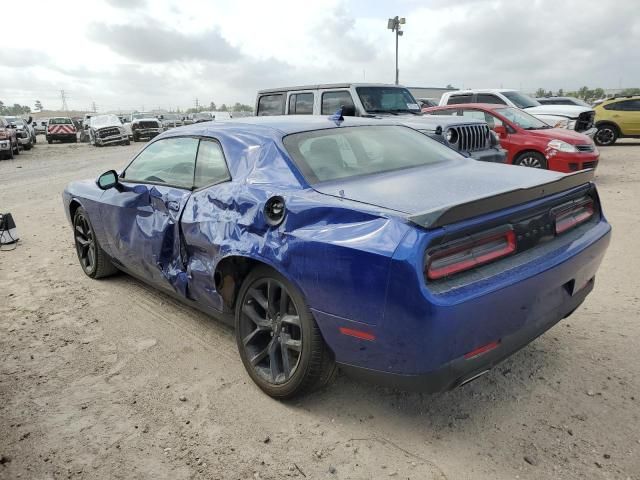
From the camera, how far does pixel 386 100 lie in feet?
30.3

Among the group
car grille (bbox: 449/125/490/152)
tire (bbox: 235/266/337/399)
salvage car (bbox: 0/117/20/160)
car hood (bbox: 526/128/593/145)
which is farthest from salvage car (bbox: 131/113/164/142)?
tire (bbox: 235/266/337/399)

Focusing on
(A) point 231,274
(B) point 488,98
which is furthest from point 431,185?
(B) point 488,98

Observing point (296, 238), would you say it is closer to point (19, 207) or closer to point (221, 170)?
point (221, 170)

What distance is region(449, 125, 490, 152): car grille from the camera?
7688mm

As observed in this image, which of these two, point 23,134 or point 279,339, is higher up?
point 23,134

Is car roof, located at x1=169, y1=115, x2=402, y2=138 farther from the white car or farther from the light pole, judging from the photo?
the light pole

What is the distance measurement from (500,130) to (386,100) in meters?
2.24

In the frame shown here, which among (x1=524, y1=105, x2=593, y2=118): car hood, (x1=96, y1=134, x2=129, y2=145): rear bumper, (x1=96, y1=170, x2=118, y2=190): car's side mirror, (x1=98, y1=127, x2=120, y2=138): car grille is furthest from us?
(x1=96, y1=134, x2=129, y2=145): rear bumper

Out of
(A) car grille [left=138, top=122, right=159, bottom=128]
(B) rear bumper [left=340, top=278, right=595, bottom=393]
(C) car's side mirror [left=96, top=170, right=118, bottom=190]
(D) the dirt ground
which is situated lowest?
(D) the dirt ground

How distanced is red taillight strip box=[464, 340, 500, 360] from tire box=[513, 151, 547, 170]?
7.50 metres

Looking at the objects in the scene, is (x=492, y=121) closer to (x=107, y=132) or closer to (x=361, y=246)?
(x=361, y=246)

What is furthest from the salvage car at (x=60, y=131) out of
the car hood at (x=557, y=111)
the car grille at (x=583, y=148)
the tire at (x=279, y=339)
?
the tire at (x=279, y=339)

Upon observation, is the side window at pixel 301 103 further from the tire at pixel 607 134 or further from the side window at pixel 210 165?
the tire at pixel 607 134

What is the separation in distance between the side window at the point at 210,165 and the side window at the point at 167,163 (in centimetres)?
7
